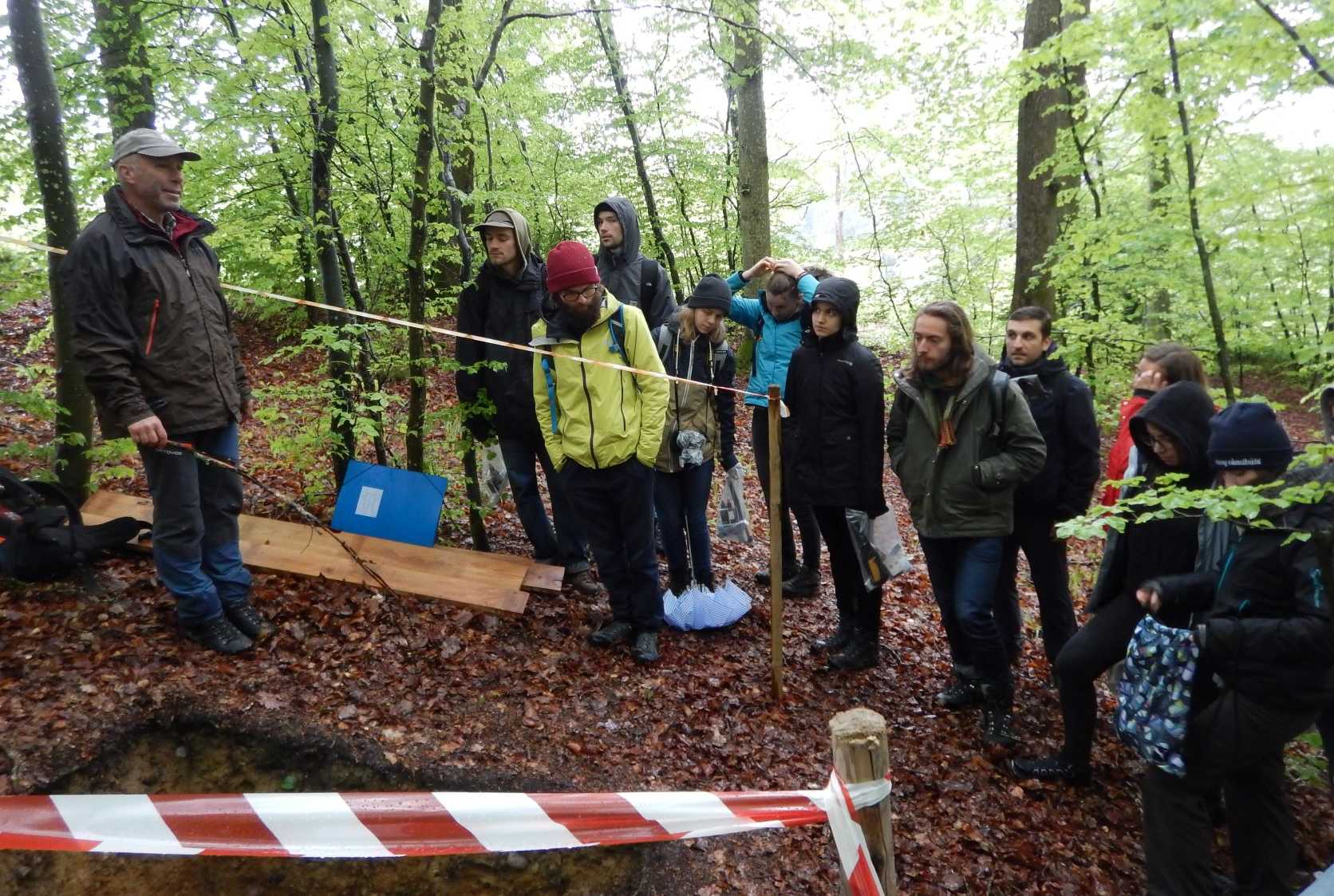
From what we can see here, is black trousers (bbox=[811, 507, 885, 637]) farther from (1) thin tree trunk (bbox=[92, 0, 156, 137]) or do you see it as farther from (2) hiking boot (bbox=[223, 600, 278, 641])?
(1) thin tree trunk (bbox=[92, 0, 156, 137])

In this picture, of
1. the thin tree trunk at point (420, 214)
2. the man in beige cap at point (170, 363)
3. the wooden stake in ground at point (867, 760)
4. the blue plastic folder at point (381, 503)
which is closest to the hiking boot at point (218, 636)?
the man in beige cap at point (170, 363)

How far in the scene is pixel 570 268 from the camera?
391 centimetres

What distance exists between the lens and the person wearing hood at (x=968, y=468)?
3.66m

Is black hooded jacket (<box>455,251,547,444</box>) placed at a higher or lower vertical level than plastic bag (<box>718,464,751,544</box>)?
higher

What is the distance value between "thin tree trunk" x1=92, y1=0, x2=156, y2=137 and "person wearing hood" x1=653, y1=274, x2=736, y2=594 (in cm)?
360

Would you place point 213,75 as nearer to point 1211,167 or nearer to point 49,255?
point 49,255

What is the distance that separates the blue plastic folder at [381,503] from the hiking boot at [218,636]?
1168 millimetres

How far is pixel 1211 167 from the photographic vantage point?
9.49 m

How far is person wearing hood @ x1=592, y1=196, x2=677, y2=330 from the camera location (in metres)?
4.98

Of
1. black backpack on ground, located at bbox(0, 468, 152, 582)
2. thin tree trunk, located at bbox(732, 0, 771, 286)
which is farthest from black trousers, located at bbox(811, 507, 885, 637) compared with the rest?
thin tree trunk, located at bbox(732, 0, 771, 286)

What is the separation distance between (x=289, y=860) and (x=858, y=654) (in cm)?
330

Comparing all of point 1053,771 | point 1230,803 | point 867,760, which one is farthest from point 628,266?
point 1230,803

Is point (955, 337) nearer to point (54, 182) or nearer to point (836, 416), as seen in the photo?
point (836, 416)

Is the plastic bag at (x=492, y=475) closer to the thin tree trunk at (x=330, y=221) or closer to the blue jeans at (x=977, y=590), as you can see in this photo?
the thin tree trunk at (x=330, y=221)
